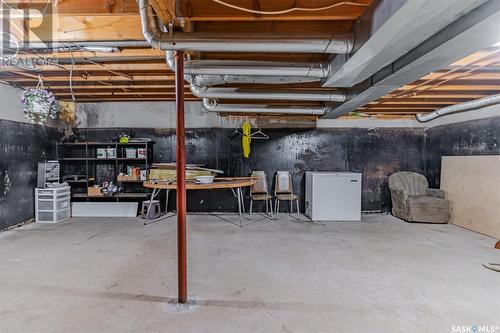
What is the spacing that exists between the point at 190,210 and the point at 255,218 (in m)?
1.46

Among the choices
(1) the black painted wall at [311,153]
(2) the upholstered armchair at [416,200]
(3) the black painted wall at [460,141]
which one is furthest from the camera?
(1) the black painted wall at [311,153]

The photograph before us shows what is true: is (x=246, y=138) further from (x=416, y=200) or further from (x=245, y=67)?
(x=416, y=200)

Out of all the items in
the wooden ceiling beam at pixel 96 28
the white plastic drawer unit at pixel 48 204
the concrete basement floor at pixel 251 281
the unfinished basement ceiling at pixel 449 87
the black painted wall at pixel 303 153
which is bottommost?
the concrete basement floor at pixel 251 281

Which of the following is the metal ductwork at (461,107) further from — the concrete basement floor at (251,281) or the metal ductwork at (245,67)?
the metal ductwork at (245,67)

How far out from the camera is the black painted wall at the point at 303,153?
5.92m

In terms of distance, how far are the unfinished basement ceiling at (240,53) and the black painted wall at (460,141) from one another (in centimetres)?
49

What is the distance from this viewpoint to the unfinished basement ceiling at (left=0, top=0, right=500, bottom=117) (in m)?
1.94

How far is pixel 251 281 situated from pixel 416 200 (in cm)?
381

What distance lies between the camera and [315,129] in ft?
19.7

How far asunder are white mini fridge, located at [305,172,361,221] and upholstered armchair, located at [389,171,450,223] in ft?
2.82

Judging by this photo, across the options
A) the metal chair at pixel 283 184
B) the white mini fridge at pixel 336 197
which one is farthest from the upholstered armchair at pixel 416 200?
the metal chair at pixel 283 184

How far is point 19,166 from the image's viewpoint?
4.70m

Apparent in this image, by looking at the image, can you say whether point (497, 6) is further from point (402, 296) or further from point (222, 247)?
point (222, 247)

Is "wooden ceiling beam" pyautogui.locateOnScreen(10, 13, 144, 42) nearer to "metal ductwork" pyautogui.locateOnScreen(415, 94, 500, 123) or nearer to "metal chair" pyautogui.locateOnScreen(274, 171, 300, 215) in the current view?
"metal chair" pyautogui.locateOnScreen(274, 171, 300, 215)
